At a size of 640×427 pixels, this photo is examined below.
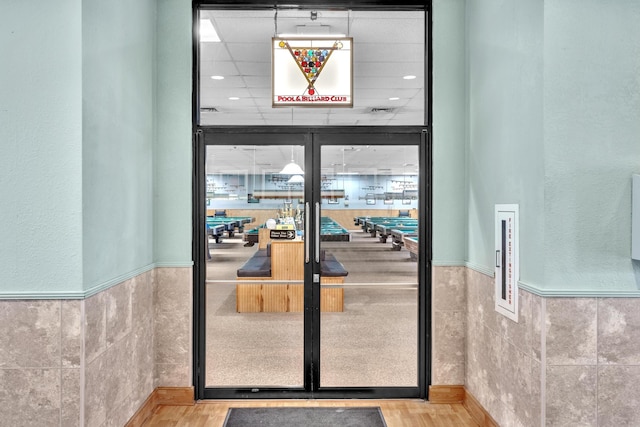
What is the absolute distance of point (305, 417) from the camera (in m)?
3.84

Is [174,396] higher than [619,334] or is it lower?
lower

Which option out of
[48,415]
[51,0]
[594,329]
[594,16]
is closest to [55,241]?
[48,415]

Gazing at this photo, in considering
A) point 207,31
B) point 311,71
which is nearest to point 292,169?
point 311,71

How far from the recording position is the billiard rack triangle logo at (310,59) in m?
4.12

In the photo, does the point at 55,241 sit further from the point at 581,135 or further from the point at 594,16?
the point at 594,16

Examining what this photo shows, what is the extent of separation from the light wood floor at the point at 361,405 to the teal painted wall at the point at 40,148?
5.37ft

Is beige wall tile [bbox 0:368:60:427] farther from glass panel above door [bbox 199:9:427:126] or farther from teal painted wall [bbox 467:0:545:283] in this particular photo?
teal painted wall [bbox 467:0:545:283]

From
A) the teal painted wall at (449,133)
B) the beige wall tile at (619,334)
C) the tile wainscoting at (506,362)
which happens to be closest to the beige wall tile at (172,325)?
the tile wainscoting at (506,362)

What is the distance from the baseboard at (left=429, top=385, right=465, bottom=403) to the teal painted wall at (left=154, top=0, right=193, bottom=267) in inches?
90.7

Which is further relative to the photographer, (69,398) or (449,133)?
(449,133)

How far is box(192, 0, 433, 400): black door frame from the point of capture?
4.18 metres

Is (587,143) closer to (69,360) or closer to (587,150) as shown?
(587,150)

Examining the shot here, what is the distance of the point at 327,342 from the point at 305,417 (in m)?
1.87

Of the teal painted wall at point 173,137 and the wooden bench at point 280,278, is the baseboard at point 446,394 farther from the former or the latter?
the teal painted wall at point 173,137
